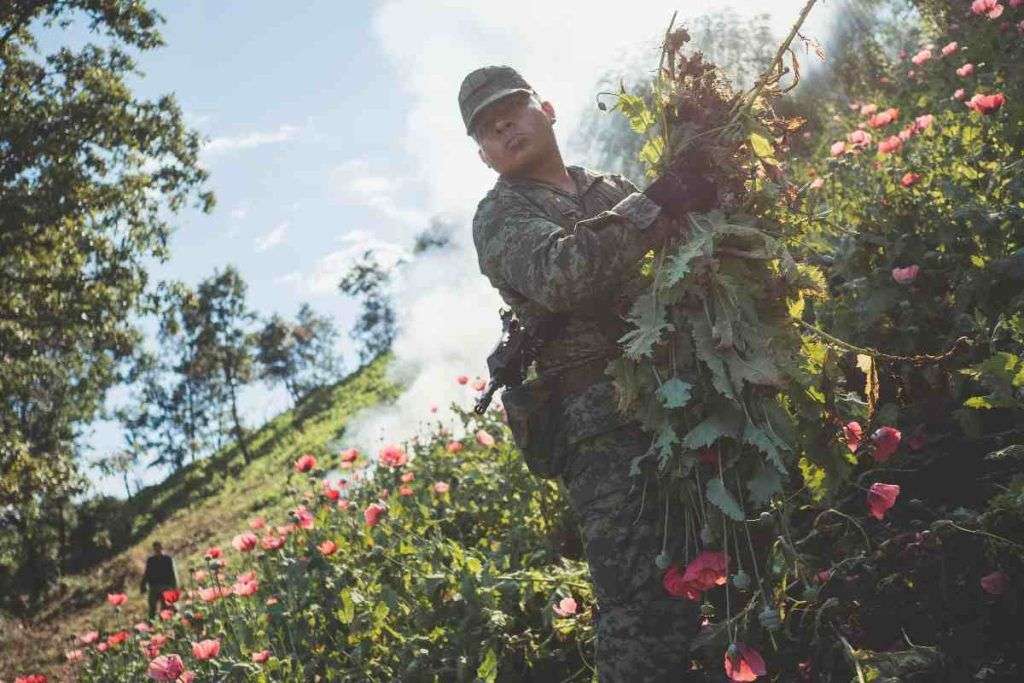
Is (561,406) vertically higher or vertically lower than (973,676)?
higher

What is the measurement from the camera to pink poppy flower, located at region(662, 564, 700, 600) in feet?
7.32

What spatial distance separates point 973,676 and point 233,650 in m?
3.98

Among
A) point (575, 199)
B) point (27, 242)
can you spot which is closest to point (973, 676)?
point (575, 199)

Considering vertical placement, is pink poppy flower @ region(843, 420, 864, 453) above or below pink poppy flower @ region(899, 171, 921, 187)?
below

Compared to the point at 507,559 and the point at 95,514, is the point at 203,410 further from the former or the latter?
the point at 507,559

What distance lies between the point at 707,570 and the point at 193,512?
2804 cm

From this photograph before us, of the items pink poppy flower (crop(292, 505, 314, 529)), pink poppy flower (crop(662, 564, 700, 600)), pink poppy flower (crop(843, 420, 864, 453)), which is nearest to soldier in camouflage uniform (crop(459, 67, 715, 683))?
pink poppy flower (crop(662, 564, 700, 600))

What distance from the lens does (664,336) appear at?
88.5 inches

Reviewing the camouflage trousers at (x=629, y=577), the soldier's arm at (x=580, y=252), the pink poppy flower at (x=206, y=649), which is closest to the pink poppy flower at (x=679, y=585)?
the camouflage trousers at (x=629, y=577)

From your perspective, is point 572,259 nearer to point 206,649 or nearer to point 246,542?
point 206,649

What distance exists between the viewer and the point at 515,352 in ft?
9.09

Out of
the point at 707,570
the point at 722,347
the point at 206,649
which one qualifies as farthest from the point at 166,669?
the point at 722,347

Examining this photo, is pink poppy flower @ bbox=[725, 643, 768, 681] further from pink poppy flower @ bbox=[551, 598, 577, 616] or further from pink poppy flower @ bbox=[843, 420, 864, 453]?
pink poppy flower @ bbox=[551, 598, 577, 616]

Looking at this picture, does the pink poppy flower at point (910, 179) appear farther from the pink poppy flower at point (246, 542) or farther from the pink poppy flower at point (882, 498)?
the pink poppy flower at point (246, 542)
